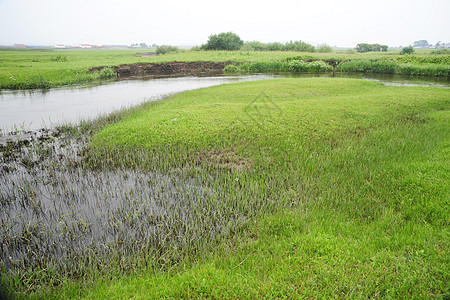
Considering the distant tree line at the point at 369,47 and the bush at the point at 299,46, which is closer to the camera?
the bush at the point at 299,46

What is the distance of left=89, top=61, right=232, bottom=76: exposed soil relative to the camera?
42.1 metres

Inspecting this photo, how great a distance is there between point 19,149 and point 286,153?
11.7 m

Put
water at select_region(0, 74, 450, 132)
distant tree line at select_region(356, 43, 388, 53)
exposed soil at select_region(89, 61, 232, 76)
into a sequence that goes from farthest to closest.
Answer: distant tree line at select_region(356, 43, 388, 53), exposed soil at select_region(89, 61, 232, 76), water at select_region(0, 74, 450, 132)

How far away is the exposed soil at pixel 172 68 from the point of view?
1658 inches

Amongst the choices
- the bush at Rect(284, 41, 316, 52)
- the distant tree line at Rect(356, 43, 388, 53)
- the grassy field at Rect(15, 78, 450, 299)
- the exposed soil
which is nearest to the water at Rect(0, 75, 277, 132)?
the grassy field at Rect(15, 78, 450, 299)

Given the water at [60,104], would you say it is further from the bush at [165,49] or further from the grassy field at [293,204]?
the bush at [165,49]

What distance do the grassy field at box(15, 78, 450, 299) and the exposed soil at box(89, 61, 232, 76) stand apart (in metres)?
32.1

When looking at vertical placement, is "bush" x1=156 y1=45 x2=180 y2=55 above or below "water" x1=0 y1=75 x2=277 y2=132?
above

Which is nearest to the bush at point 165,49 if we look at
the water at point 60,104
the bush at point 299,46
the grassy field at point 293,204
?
the bush at point 299,46

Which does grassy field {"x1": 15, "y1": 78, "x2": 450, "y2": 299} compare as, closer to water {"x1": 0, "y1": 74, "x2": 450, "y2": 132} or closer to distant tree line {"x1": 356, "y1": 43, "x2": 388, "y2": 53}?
water {"x1": 0, "y1": 74, "x2": 450, "y2": 132}

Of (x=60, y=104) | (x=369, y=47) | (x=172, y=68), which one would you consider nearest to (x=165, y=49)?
(x=172, y=68)

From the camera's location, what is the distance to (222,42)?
79.7 meters

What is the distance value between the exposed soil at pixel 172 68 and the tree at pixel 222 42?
32202mm

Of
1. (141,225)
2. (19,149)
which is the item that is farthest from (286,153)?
(19,149)
